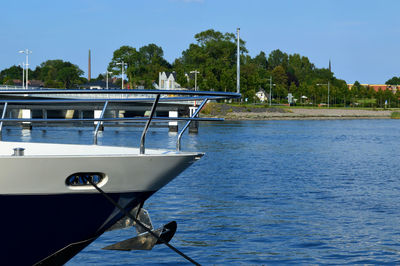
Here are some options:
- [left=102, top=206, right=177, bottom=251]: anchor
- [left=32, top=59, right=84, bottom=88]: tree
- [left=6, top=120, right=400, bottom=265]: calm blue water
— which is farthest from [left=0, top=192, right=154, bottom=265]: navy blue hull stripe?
[left=32, top=59, right=84, bottom=88]: tree

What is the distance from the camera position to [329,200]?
16016mm

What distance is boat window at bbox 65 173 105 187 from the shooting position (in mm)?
5781

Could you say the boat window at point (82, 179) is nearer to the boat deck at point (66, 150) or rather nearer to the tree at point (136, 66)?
the boat deck at point (66, 150)

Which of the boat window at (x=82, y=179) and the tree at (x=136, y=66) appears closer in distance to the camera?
the boat window at (x=82, y=179)

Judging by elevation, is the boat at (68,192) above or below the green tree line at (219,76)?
below

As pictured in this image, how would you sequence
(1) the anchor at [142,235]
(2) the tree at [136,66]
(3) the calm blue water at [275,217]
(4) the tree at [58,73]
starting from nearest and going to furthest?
(1) the anchor at [142,235]
(3) the calm blue water at [275,217]
(2) the tree at [136,66]
(4) the tree at [58,73]

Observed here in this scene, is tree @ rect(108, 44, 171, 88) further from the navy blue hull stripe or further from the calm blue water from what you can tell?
the navy blue hull stripe

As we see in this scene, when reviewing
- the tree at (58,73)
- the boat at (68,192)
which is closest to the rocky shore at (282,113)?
→ the tree at (58,73)

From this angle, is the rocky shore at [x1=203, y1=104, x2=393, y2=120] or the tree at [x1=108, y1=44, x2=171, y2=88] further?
the tree at [x1=108, y1=44, x2=171, y2=88]

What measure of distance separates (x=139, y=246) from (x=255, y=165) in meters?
19.7

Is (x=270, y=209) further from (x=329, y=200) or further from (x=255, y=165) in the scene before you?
(x=255, y=165)

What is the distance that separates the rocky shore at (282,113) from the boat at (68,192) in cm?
9506

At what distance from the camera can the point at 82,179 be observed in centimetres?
588

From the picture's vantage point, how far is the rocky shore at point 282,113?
357ft
